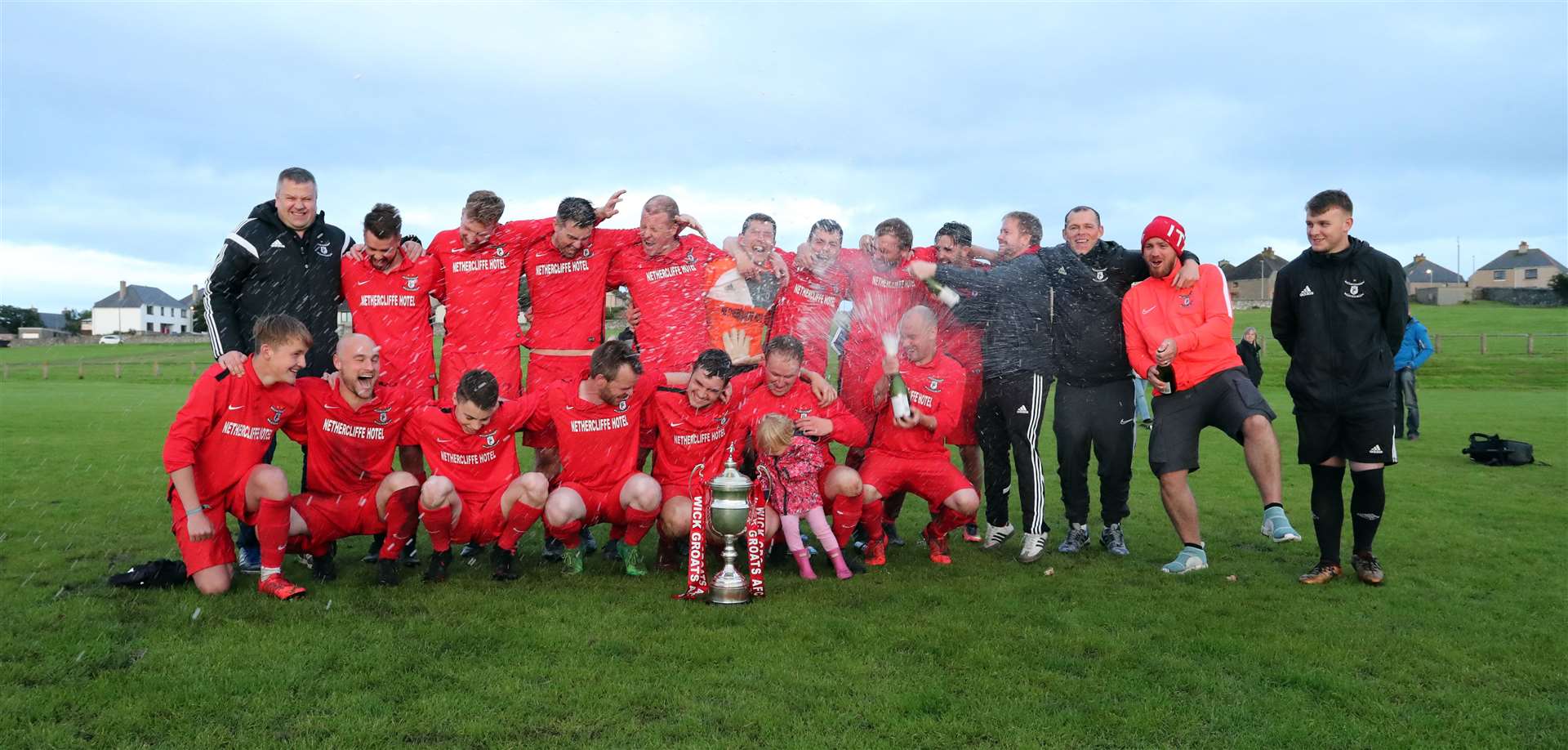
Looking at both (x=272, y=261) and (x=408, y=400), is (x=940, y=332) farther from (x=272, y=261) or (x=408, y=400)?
(x=272, y=261)

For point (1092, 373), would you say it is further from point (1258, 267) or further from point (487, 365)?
point (1258, 267)

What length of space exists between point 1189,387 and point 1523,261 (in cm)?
11428

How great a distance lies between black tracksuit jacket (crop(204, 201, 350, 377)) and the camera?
6.36 meters

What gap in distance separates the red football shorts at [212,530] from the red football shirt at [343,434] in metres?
0.40

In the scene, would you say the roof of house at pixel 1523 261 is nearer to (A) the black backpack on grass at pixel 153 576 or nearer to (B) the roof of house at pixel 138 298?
(A) the black backpack on grass at pixel 153 576

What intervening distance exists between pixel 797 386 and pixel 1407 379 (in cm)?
1265

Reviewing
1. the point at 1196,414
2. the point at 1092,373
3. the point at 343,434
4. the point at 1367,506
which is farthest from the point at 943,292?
the point at 343,434

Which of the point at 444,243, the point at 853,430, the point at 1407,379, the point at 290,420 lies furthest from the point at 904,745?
the point at 1407,379

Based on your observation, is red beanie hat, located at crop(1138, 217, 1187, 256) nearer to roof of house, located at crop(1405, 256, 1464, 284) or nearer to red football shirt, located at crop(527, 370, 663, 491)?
red football shirt, located at crop(527, 370, 663, 491)

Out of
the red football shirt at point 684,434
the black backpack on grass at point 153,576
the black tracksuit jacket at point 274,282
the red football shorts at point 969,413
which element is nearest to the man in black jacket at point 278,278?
the black tracksuit jacket at point 274,282

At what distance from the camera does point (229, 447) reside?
5.86m

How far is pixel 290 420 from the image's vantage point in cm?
608

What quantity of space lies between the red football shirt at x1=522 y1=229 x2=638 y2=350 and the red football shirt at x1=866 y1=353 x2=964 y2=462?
203 cm

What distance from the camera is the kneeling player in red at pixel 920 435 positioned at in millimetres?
6652
